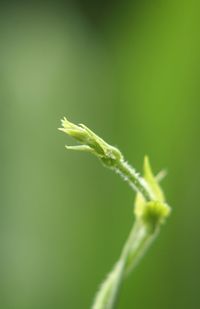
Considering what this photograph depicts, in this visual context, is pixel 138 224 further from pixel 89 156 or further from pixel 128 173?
pixel 89 156

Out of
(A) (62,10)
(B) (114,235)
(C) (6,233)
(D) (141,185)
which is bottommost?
(D) (141,185)

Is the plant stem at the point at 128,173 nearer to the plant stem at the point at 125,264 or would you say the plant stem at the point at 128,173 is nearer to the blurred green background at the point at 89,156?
the plant stem at the point at 125,264

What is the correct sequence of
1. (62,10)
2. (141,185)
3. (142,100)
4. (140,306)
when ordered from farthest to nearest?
(62,10)
(142,100)
(140,306)
(141,185)

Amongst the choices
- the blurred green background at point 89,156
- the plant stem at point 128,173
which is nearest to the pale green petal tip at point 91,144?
the plant stem at point 128,173

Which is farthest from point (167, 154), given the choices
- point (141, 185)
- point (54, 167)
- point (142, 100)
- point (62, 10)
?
point (141, 185)

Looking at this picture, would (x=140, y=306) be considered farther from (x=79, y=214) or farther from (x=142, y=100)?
(x=142, y=100)

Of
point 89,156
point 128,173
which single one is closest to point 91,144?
point 128,173
